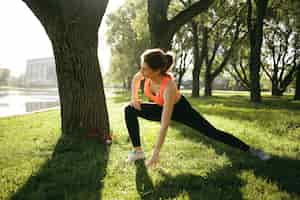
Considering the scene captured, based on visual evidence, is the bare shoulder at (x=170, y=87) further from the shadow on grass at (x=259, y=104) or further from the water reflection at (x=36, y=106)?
the water reflection at (x=36, y=106)

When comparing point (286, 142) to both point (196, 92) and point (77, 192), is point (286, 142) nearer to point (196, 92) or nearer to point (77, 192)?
point (77, 192)

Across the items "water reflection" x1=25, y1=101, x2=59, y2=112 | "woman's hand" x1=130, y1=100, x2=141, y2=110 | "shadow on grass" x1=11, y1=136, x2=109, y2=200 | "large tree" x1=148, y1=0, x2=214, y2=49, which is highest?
"large tree" x1=148, y1=0, x2=214, y2=49

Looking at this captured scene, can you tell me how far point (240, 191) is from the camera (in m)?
3.15

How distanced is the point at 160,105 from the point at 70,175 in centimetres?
152

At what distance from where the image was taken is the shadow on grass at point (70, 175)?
310cm

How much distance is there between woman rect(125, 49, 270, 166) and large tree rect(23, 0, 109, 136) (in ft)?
5.19

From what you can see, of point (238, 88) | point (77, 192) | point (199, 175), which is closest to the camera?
point (77, 192)

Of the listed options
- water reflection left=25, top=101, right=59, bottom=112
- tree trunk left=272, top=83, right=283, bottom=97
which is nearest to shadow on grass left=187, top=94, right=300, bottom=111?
water reflection left=25, top=101, right=59, bottom=112

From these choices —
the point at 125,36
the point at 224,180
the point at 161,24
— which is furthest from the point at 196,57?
the point at 224,180

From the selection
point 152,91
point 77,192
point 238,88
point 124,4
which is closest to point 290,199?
point 152,91

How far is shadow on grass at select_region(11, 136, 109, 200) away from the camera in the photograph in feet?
10.2

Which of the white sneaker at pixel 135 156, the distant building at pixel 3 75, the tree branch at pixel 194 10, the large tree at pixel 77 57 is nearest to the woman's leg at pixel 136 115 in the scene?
the white sneaker at pixel 135 156

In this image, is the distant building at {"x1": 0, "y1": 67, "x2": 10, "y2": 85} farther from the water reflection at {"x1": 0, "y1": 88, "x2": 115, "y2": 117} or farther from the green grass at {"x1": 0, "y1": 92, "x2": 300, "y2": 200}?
the green grass at {"x1": 0, "y1": 92, "x2": 300, "y2": 200}

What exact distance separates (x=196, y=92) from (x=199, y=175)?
22.0m
